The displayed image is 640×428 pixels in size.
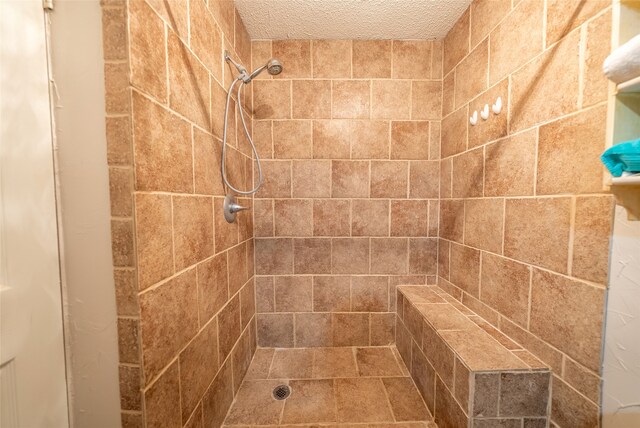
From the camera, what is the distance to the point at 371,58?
1618 mm

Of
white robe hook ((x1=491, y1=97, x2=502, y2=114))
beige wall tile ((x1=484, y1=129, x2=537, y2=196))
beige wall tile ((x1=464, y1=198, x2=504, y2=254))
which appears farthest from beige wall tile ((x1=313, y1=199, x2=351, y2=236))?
white robe hook ((x1=491, y1=97, x2=502, y2=114))

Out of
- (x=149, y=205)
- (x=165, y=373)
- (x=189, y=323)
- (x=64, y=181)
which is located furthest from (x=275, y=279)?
(x=64, y=181)

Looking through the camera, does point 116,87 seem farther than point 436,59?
No

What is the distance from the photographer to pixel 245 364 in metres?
1.47

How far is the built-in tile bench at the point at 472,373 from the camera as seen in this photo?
870mm

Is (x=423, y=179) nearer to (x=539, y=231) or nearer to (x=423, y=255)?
(x=423, y=255)

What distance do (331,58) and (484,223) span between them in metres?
1.41

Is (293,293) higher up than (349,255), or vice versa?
(349,255)

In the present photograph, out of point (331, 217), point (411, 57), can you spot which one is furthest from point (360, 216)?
point (411, 57)

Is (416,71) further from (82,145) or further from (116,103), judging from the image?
(82,145)

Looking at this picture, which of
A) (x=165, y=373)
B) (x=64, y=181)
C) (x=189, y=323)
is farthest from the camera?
(x=189, y=323)

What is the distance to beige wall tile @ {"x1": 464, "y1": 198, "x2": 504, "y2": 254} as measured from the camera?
3.67 ft

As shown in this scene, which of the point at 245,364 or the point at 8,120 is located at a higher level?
the point at 8,120

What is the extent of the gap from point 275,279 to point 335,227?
22.4 inches
